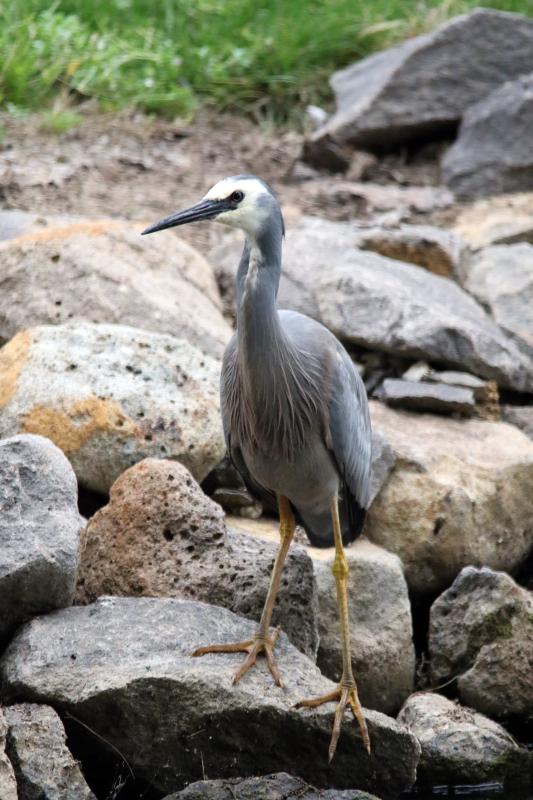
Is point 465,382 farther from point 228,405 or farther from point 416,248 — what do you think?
point 228,405

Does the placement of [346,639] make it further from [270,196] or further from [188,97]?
[188,97]

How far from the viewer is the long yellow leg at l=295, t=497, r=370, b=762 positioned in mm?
4570

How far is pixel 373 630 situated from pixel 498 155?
519 cm

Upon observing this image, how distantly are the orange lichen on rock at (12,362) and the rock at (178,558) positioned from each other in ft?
2.96

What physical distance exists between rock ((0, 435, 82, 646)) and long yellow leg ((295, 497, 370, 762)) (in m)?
Result: 0.97

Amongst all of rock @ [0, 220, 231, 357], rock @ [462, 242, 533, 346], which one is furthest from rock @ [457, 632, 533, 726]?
rock @ [462, 242, 533, 346]

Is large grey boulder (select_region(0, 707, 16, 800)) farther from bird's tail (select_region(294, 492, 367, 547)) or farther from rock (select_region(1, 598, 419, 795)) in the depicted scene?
bird's tail (select_region(294, 492, 367, 547))

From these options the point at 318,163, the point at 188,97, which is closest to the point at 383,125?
the point at 318,163

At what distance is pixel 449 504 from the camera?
6.46 metres

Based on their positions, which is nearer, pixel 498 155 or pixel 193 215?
pixel 193 215

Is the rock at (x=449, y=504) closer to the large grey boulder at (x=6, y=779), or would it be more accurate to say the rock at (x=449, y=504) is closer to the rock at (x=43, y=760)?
the rock at (x=43, y=760)

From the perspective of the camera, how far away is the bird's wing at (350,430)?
506cm

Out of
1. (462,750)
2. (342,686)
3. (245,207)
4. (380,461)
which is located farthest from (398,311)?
(342,686)

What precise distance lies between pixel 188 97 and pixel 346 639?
6534 millimetres
